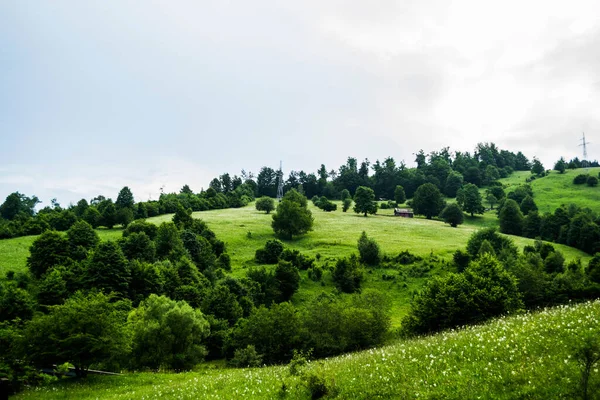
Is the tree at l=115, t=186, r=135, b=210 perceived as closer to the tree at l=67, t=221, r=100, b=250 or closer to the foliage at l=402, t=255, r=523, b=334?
the tree at l=67, t=221, r=100, b=250

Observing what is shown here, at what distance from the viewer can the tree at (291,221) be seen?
12500 cm

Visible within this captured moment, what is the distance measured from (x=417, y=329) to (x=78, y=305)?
→ 38719 millimetres

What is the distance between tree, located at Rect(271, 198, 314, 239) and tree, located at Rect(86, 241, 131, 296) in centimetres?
5908

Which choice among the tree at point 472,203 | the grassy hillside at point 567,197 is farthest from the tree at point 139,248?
the grassy hillside at point 567,197

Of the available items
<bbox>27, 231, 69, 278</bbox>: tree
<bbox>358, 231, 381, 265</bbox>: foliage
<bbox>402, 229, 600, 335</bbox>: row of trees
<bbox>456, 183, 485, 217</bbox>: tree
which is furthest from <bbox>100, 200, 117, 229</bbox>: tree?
<bbox>456, 183, 485, 217</bbox>: tree

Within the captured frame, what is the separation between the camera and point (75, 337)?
25.3 m

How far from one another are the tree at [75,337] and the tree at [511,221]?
474ft

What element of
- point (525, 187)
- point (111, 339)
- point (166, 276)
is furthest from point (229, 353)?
point (525, 187)

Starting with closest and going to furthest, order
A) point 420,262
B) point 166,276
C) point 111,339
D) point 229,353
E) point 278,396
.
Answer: point 278,396 → point 111,339 → point 229,353 → point 166,276 → point 420,262

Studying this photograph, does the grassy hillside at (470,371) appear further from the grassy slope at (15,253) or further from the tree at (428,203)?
the tree at (428,203)

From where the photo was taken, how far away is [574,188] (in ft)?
642

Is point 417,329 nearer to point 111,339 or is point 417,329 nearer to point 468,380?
point 111,339

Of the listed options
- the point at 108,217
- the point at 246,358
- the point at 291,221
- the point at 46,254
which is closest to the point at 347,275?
the point at 246,358

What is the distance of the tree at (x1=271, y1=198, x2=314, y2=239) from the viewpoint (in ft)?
410
